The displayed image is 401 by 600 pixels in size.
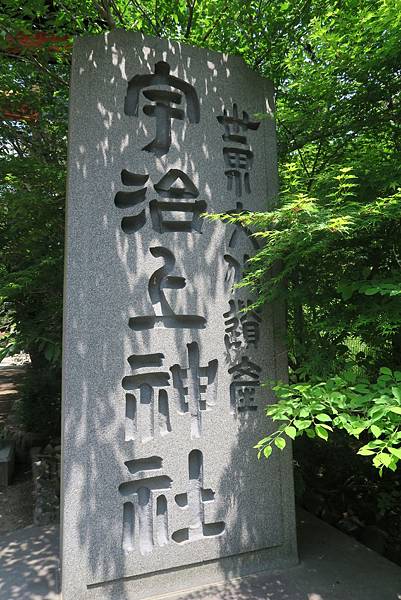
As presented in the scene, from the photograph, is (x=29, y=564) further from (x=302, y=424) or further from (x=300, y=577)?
(x=302, y=424)

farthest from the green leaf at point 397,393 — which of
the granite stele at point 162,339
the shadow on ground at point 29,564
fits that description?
the shadow on ground at point 29,564

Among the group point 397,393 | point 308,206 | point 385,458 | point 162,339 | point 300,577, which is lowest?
point 300,577

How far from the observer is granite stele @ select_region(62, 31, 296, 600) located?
10.1ft

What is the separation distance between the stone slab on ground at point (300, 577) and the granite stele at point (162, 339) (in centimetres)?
14

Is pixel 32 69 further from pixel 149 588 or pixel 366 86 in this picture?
pixel 149 588

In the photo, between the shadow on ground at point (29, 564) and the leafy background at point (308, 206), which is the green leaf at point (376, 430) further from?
the shadow on ground at point (29, 564)

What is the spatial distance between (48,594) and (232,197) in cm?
322

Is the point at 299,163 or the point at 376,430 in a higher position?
the point at 299,163

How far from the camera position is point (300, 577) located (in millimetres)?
3422

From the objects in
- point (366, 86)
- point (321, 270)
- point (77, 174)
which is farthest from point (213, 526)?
point (366, 86)

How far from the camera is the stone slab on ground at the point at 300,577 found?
3.18m

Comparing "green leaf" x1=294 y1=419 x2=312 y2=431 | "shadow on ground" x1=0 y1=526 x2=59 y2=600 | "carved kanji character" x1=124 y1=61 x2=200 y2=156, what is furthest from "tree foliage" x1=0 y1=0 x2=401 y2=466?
"shadow on ground" x1=0 y1=526 x2=59 y2=600

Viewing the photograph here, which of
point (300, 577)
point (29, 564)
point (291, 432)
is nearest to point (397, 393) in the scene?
point (291, 432)

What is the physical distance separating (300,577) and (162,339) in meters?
2.09
